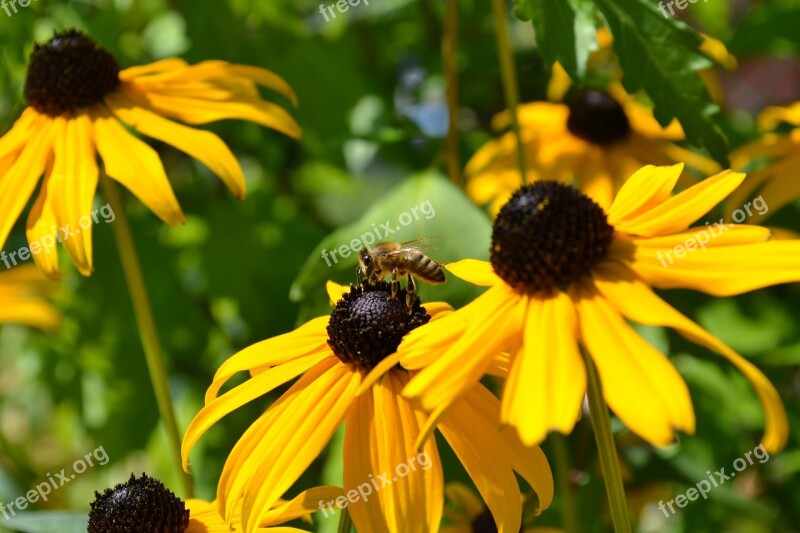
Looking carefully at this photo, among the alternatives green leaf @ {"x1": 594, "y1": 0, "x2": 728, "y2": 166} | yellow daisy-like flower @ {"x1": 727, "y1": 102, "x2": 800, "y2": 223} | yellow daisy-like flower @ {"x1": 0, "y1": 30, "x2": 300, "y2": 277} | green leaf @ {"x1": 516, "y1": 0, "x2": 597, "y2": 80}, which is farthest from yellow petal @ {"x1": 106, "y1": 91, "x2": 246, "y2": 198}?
yellow daisy-like flower @ {"x1": 727, "y1": 102, "x2": 800, "y2": 223}

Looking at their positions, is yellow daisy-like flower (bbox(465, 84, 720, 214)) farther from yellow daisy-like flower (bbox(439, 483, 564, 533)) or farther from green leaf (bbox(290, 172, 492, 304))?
yellow daisy-like flower (bbox(439, 483, 564, 533))

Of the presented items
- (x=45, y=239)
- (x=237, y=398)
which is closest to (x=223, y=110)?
(x=45, y=239)

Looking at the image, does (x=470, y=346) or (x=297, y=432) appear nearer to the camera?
(x=470, y=346)

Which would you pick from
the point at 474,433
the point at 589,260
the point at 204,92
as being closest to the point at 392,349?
the point at 474,433

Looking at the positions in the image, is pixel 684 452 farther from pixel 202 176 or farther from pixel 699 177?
pixel 202 176

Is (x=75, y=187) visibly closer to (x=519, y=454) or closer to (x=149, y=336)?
(x=149, y=336)

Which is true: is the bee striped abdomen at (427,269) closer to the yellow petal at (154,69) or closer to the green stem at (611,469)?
the green stem at (611,469)
